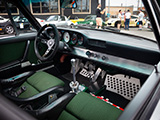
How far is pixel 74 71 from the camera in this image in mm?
2023

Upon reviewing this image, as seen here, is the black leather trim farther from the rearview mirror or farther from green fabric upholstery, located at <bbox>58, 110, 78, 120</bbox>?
the rearview mirror

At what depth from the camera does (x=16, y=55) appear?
223 cm

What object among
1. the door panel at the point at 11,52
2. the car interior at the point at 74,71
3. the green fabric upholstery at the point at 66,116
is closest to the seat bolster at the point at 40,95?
the car interior at the point at 74,71

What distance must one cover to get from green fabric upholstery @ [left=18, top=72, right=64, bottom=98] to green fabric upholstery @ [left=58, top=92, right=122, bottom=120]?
465mm

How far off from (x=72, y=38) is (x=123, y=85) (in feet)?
3.51

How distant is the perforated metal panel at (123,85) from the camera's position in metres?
1.93

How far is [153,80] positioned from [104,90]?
1369mm

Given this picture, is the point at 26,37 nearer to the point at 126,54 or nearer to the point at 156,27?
the point at 126,54

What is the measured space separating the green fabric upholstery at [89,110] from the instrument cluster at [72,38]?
1076 millimetres

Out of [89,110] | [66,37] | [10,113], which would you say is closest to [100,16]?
[66,37]

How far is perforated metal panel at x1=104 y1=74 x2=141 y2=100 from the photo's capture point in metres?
1.93

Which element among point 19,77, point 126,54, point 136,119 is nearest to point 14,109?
point 136,119

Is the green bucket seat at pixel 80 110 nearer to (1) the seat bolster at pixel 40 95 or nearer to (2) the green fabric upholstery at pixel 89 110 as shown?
(2) the green fabric upholstery at pixel 89 110

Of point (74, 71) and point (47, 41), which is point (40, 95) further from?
point (47, 41)
